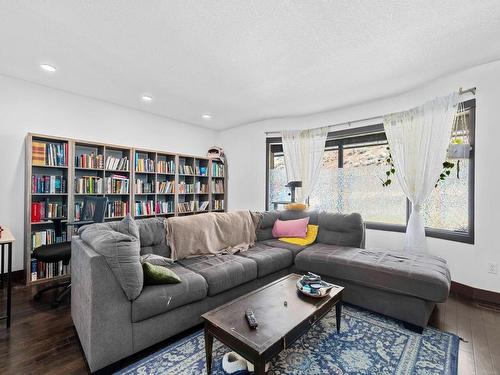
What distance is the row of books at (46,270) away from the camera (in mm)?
2828

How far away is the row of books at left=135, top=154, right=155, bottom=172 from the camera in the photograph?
12.6 feet

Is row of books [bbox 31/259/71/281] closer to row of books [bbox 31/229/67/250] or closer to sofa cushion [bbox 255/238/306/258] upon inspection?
row of books [bbox 31/229/67/250]

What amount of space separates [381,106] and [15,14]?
4088 mm

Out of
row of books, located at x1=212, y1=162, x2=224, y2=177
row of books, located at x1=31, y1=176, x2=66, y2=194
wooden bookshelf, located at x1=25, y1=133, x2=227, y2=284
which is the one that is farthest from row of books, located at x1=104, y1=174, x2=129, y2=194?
row of books, located at x1=212, y1=162, x2=224, y2=177

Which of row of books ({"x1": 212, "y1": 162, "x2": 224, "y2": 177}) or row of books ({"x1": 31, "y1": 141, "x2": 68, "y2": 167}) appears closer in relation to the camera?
row of books ({"x1": 31, "y1": 141, "x2": 68, "y2": 167})

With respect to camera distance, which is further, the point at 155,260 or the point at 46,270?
the point at 46,270

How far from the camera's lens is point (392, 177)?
3371mm

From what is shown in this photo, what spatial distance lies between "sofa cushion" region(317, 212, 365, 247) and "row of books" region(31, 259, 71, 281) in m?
3.37

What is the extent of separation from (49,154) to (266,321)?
3.31 meters

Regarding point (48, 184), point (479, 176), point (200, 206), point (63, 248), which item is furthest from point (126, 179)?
point (479, 176)

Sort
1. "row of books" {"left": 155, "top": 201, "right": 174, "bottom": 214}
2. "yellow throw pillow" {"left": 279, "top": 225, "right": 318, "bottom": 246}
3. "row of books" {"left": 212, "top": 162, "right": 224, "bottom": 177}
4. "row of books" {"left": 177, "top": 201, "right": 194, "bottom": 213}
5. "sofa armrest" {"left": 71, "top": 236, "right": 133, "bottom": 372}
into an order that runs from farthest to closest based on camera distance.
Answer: "row of books" {"left": 212, "top": 162, "right": 224, "bottom": 177} → "row of books" {"left": 177, "top": 201, "right": 194, "bottom": 213} → "row of books" {"left": 155, "top": 201, "right": 174, "bottom": 214} → "yellow throw pillow" {"left": 279, "top": 225, "right": 318, "bottom": 246} → "sofa armrest" {"left": 71, "top": 236, "right": 133, "bottom": 372}

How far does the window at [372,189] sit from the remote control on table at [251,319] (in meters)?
2.74

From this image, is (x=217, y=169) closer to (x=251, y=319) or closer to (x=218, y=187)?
(x=218, y=187)

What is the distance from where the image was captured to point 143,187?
3939 millimetres
